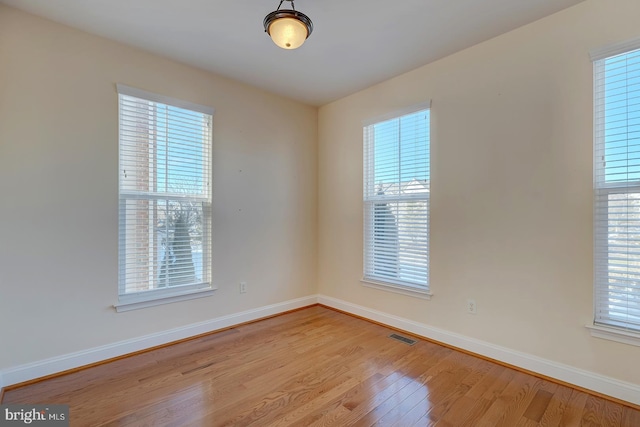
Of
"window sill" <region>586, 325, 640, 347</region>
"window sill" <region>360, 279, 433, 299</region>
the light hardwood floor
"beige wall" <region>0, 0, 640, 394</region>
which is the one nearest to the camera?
the light hardwood floor

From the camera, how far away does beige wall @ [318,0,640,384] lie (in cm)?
214

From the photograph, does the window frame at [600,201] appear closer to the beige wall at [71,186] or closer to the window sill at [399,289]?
the window sill at [399,289]

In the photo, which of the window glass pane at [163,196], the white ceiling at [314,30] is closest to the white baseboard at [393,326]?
the window glass pane at [163,196]

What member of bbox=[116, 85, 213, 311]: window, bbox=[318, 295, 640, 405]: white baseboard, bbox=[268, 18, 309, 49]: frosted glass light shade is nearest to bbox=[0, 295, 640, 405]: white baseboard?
bbox=[318, 295, 640, 405]: white baseboard

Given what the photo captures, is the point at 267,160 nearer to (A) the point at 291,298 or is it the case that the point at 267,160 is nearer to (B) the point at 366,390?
(A) the point at 291,298

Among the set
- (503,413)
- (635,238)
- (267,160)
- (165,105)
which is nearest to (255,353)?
(503,413)

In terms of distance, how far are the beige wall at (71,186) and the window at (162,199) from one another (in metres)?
0.09

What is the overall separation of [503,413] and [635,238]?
4.73ft

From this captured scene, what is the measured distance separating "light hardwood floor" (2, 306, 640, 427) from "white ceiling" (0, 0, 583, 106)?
9.13ft

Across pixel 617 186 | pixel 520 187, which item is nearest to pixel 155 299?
pixel 520 187

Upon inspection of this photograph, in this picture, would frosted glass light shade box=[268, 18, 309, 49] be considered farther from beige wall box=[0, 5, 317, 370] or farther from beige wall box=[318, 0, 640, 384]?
beige wall box=[318, 0, 640, 384]

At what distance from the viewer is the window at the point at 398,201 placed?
310cm

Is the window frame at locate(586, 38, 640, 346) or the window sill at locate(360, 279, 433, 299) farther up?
the window frame at locate(586, 38, 640, 346)

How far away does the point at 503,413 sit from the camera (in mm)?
1889
